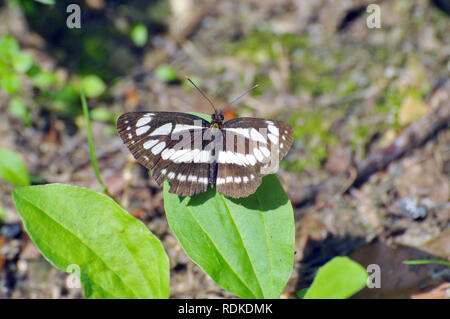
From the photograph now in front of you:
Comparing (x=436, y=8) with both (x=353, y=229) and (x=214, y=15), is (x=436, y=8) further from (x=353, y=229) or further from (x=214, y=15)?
(x=353, y=229)

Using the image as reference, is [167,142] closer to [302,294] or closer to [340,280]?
[302,294]

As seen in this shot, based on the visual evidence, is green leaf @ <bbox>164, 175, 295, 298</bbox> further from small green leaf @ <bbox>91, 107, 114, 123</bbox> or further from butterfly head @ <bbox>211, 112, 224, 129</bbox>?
small green leaf @ <bbox>91, 107, 114, 123</bbox>

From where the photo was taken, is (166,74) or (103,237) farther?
(166,74)

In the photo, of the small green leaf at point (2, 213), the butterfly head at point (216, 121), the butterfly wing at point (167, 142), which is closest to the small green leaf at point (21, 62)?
the small green leaf at point (2, 213)

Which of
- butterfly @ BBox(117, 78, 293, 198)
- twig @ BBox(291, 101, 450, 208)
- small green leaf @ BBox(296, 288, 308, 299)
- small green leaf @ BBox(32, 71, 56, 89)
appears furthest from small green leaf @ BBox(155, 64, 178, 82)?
small green leaf @ BBox(296, 288, 308, 299)

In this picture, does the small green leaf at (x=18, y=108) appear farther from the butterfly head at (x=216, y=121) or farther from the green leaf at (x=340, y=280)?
the green leaf at (x=340, y=280)

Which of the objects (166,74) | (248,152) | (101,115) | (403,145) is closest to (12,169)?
(101,115)
